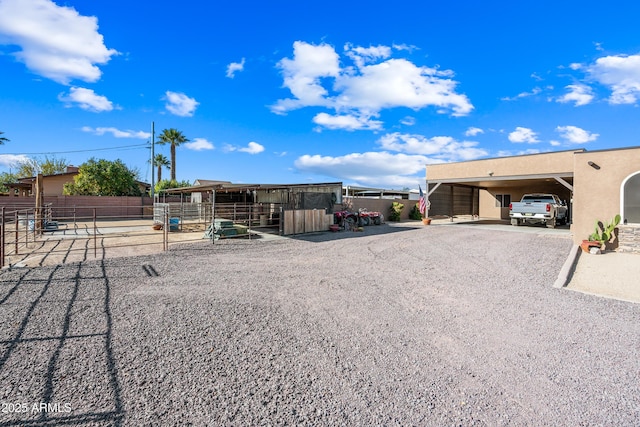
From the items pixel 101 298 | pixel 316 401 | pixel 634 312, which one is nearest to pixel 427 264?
pixel 634 312

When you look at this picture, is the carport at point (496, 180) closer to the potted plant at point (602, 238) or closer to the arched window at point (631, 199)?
the arched window at point (631, 199)

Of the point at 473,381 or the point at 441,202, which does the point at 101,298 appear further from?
the point at 441,202

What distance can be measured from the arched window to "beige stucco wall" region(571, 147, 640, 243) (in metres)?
0.13

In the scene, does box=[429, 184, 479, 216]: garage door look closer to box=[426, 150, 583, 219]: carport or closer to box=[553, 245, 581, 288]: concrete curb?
box=[426, 150, 583, 219]: carport

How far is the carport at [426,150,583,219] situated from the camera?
599 inches

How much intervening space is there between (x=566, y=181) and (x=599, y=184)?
30.1ft

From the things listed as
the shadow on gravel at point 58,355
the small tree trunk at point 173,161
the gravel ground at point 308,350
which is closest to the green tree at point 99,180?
the small tree trunk at point 173,161

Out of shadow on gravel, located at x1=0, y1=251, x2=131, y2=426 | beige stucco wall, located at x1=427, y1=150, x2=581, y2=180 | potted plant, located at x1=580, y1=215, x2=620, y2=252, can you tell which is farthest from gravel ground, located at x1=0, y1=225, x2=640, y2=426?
beige stucco wall, located at x1=427, y1=150, x2=581, y2=180

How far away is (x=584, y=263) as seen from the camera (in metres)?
8.52

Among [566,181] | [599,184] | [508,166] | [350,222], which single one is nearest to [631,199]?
[599,184]

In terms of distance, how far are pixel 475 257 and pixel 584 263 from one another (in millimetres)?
2752

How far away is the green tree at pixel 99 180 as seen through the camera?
2569 centimetres

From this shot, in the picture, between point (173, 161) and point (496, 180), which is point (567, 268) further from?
point (173, 161)

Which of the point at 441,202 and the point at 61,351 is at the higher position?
the point at 441,202
